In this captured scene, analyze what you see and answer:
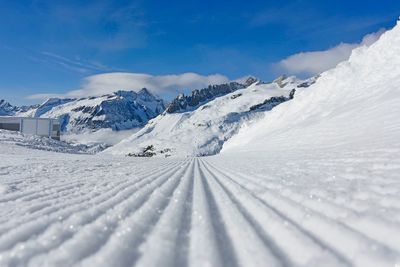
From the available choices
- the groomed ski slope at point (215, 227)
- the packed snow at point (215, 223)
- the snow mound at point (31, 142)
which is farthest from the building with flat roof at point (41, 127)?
the groomed ski slope at point (215, 227)

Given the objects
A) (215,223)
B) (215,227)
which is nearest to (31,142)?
(215,223)

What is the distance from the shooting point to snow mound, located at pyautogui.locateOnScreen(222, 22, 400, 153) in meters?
16.2

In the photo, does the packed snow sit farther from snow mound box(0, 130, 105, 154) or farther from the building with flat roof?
the building with flat roof

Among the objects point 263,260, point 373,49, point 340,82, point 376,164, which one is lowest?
point 263,260

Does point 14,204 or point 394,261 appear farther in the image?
point 14,204

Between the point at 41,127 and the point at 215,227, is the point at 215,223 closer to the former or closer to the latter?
the point at 215,227

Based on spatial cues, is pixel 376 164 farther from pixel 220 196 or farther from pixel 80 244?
pixel 80 244

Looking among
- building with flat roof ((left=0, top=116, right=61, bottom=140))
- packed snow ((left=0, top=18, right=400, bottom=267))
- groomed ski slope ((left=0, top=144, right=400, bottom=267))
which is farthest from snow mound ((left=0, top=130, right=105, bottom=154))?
building with flat roof ((left=0, top=116, right=61, bottom=140))

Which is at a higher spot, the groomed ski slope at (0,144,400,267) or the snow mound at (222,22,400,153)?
the snow mound at (222,22,400,153)

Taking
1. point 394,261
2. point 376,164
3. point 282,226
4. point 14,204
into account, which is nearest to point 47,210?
point 14,204

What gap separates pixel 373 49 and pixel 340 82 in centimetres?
502

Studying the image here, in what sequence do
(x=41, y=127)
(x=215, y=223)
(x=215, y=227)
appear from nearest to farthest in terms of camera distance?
(x=215, y=227) < (x=215, y=223) < (x=41, y=127)

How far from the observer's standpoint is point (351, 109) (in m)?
26.3

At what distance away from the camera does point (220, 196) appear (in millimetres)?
6445
